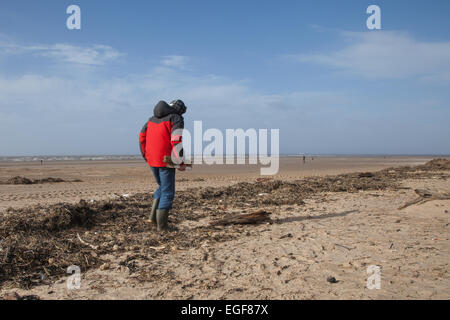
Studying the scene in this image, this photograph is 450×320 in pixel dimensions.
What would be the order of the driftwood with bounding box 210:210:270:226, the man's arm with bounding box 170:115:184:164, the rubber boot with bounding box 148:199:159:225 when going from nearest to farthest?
the man's arm with bounding box 170:115:184:164 < the rubber boot with bounding box 148:199:159:225 < the driftwood with bounding box 210:210:270:226

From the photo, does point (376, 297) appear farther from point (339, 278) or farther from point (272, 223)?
point (272, 223)

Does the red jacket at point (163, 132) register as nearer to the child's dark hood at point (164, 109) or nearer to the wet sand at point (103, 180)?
the child's dark hood at point (164, 109)

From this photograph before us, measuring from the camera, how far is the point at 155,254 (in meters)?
4.44

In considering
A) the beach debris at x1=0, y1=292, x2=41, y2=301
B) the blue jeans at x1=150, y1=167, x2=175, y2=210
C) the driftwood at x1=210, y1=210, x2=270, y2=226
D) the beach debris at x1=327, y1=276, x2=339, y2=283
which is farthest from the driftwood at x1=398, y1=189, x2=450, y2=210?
the beach debris at x1=0, y1=292, x2=41, y2=301

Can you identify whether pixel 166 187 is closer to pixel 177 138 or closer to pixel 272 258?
pixel 177 138

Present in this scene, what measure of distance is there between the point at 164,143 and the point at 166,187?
0.77 meters

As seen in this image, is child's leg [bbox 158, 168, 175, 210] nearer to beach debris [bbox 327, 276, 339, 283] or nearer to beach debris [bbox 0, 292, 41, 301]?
beach debris [bbox 0, 292, 41, 301]

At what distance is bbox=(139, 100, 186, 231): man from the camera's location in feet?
17.4

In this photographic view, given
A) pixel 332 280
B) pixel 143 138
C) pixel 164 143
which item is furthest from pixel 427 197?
pixel 143 138

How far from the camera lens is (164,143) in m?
5.42
